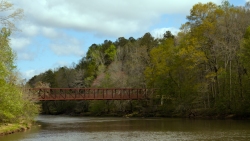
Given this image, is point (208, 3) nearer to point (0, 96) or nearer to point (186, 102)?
point (186, 102)

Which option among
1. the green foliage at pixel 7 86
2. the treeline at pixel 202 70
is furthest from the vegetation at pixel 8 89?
the treeline at pixel 202 70

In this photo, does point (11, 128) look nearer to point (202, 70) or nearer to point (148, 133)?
point (148, 133)

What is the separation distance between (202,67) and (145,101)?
2479cm

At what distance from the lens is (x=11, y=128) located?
4153 centimetres

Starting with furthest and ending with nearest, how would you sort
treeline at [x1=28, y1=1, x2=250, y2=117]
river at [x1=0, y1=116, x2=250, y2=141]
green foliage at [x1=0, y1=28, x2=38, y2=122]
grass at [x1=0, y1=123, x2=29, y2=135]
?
treeline at [x1=28, y1=1, x2=250, y2=117] < grass at [x1=0, y1=123, x2=29, y2=135] < green foliage at [x1=0, y1=28, x2=38, y2=122] < river at [x1=0, y1=116, x2=250, y2=141]

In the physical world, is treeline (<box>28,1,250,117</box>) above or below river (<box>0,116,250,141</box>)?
above

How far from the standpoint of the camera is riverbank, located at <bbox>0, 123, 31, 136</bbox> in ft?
129

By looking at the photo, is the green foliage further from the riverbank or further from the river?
the river

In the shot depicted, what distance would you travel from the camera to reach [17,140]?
33250mm

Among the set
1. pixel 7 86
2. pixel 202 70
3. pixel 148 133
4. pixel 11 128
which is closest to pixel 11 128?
pixel 11 128

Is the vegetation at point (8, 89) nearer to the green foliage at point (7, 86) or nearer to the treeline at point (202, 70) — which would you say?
the green foliage at point (7, 86)

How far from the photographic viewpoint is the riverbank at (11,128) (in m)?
39.4

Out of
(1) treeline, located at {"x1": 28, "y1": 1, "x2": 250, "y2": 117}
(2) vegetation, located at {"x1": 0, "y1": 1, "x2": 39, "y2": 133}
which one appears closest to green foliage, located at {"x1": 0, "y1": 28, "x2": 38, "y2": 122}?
(2) vegetation, located at {"x1": 0, "y1": 1, "x2": 39, "y2": 133}

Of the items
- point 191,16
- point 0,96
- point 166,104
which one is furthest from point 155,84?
point 0,96
